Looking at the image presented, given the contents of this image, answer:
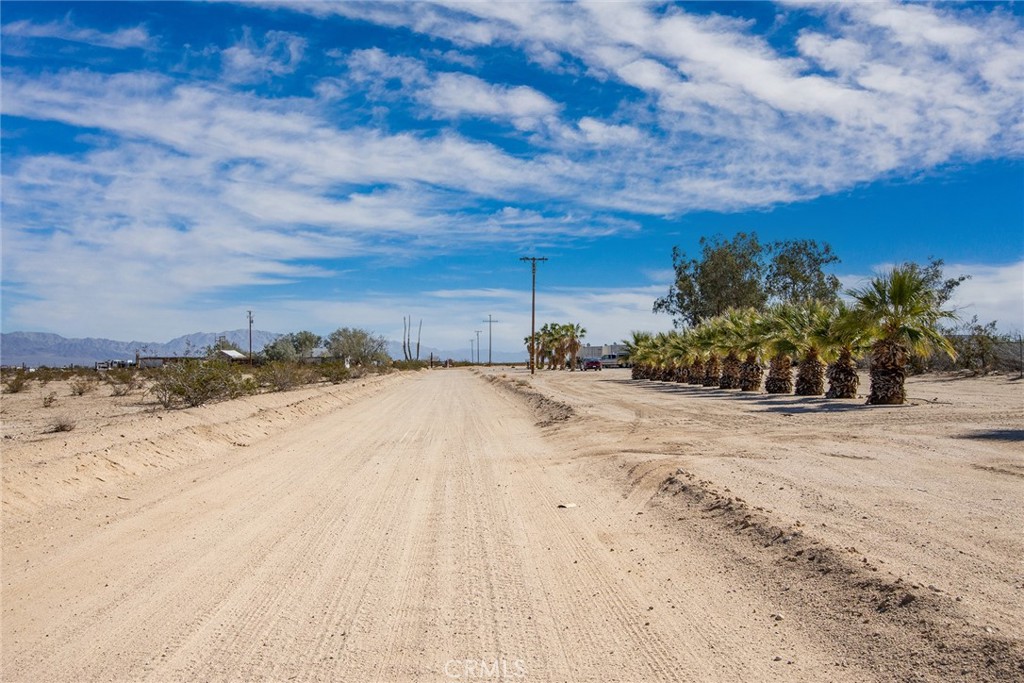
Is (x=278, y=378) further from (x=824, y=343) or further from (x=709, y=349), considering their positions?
(x=824, y=343)

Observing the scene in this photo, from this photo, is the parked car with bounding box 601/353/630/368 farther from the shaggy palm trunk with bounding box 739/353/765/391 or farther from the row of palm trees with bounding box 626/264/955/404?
the shaggy palm trunk with bounding box 739/353/765/391

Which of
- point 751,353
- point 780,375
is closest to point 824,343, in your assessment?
point 780,375

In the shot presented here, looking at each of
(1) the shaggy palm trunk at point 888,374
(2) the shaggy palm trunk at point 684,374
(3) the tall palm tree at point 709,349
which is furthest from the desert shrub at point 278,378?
(1) the shaggy palm trunk at point 888,374

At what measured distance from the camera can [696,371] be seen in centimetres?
5075

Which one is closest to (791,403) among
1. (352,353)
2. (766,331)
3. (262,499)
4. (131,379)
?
(766,331)

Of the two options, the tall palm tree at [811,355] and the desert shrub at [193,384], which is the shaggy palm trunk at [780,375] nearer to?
the tall palm tree at [811,355]

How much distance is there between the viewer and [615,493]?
11047 mm

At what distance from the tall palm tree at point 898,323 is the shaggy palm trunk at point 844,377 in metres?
3.99

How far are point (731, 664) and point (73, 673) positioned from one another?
14.1 feet

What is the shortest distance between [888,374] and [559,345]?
305 ft

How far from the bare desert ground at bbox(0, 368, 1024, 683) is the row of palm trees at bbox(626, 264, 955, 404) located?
1039 centimetres

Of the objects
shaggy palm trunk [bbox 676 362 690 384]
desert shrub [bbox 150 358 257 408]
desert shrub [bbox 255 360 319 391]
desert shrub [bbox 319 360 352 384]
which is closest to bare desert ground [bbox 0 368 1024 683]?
desert shrub [bbox 150 358 257 408]

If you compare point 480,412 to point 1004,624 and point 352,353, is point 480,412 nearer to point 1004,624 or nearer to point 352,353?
point 1004,624

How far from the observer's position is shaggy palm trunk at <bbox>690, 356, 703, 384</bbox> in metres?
50.1
